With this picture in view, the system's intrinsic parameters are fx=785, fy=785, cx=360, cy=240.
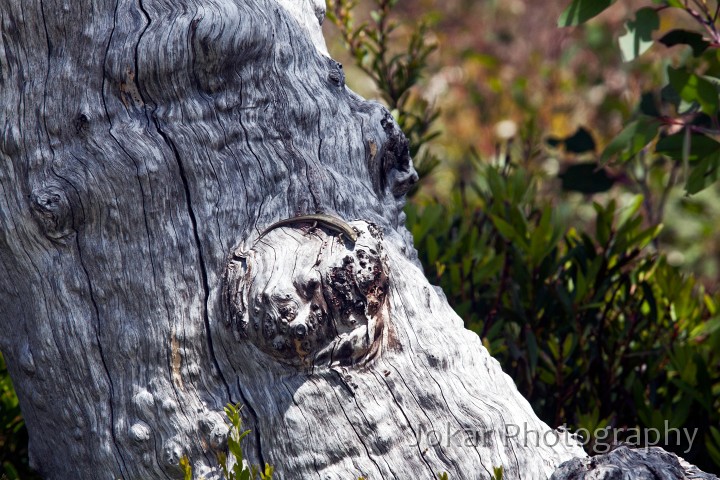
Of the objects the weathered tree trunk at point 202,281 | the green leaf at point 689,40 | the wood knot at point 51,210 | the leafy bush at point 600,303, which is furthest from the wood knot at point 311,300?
the green leaf at point 689,40

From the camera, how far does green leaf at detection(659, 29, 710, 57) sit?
9.38ft

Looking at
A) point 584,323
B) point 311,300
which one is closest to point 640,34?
Answer: point 584,323

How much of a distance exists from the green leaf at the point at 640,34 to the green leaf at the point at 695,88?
0.13 m

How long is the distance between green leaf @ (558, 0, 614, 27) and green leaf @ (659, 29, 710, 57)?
36 centimetres

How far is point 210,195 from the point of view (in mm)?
2055

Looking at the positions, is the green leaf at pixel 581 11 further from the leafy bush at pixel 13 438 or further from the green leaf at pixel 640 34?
the leafy bush at pixel 13 438

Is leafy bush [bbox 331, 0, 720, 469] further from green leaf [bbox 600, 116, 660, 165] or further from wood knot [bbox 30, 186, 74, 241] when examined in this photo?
wood knot [bbox 30, 186, 74, 241]

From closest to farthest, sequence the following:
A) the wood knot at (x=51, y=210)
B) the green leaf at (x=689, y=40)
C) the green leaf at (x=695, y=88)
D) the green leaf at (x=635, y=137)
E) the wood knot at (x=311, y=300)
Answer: the wood knot at (x=311, y=300) < the wood knot at (x=51, y=210) < the green leaf at (x=695, y=88) < the green leaf at (x=635, y=137) < the green leaf at (x=689, y=40)

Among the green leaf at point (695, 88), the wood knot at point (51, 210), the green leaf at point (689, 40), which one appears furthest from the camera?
the green leaf at point (689, 40)

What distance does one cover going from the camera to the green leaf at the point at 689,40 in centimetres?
286

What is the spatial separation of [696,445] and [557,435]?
3.59 feet

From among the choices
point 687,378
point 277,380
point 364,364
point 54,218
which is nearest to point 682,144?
point 687,378

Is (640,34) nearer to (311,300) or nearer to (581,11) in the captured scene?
(581,11)

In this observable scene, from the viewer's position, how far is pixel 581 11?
2686 mm
